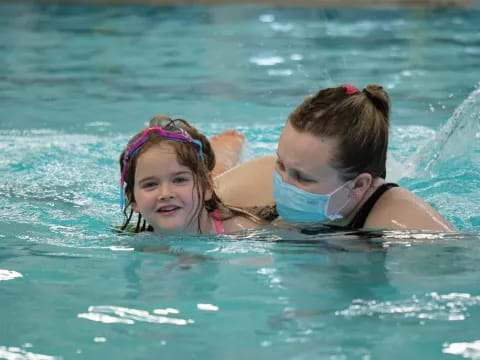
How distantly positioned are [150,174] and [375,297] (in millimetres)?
1221

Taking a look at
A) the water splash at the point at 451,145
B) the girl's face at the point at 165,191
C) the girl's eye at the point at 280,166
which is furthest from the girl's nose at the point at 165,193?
the water splash at the point at 451,145

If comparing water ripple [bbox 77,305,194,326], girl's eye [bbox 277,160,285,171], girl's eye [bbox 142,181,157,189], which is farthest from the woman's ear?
water ripple [bbox 77,305,194,326]

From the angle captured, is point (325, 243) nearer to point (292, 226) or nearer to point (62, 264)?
point (292, 226)

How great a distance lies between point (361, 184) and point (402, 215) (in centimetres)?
21

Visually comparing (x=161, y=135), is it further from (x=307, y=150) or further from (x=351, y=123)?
(x=351, y=123)

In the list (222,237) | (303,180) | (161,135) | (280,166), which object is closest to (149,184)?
(161,135)

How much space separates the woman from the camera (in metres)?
3.63

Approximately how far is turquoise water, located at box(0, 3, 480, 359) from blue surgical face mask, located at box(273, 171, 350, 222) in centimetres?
10

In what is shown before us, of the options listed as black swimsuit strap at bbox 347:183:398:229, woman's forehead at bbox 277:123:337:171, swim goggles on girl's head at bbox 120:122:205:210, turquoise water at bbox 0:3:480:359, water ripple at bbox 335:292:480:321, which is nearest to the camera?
turquoise water at bbox 0:3:480:359

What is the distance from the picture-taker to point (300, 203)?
3.75 metres

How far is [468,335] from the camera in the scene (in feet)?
9.48

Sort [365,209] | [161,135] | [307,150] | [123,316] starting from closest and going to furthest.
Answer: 1. [123,316]
2. [307,150]
3. [365,209]
4. [161,135]

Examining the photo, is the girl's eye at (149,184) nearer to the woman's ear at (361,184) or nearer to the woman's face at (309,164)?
the woman's face at (309,164)

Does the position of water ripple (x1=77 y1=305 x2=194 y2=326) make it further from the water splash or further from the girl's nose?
the water splash
